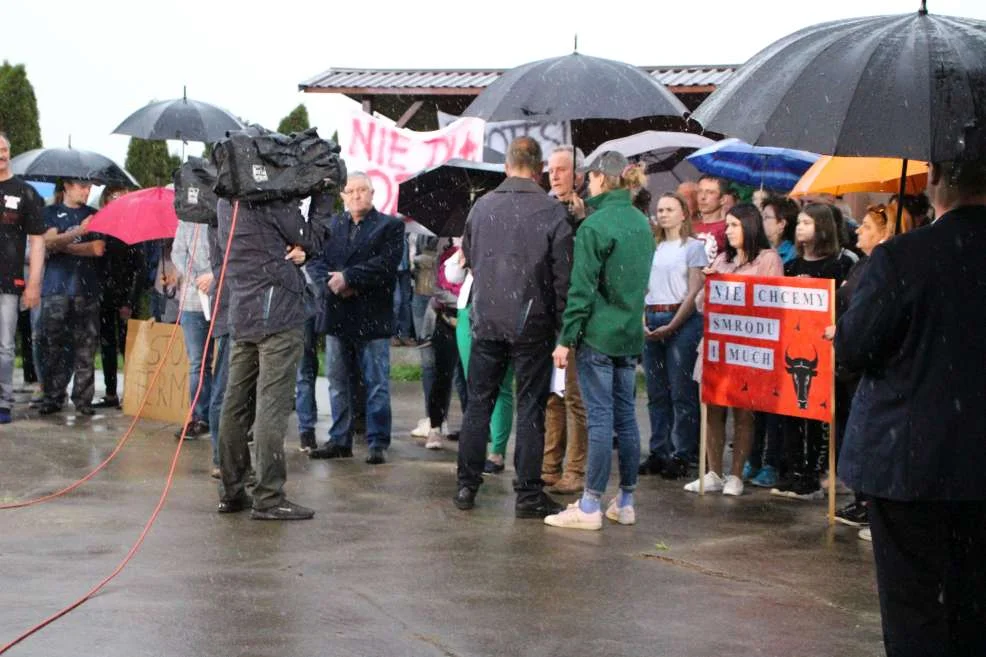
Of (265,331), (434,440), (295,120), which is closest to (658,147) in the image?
(434,440)

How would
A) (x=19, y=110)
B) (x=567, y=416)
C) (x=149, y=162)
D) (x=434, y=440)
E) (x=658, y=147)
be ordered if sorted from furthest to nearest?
(x=149, y=162) → (x=19, y=110) → (x=658, y=147) → (x=434, y=440) → (x=567, y=416)

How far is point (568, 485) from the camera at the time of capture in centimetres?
880

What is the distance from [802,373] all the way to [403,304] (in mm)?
3832

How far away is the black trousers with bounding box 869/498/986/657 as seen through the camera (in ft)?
13.3

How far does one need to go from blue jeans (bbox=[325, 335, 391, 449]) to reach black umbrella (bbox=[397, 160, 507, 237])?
44.5 inches

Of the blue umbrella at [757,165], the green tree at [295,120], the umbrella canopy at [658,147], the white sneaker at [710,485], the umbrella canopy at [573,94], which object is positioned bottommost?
the white sneaker at [710,485]

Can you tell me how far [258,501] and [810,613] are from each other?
3114 millimetres

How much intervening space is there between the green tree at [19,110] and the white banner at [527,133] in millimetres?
11598

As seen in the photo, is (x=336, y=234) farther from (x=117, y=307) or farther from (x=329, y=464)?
(x=117, y=307)

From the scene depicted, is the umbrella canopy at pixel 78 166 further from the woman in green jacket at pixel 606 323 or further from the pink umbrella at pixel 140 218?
the woman in green jacket at pixel 606 323

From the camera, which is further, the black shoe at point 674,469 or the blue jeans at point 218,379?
the black shoe at point 674,469

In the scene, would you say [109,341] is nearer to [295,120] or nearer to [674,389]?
[674,389]

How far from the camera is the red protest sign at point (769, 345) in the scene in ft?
26.7

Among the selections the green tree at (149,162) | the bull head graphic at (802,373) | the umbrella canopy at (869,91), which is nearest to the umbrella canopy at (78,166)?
the bull head graphic at (802,373)
